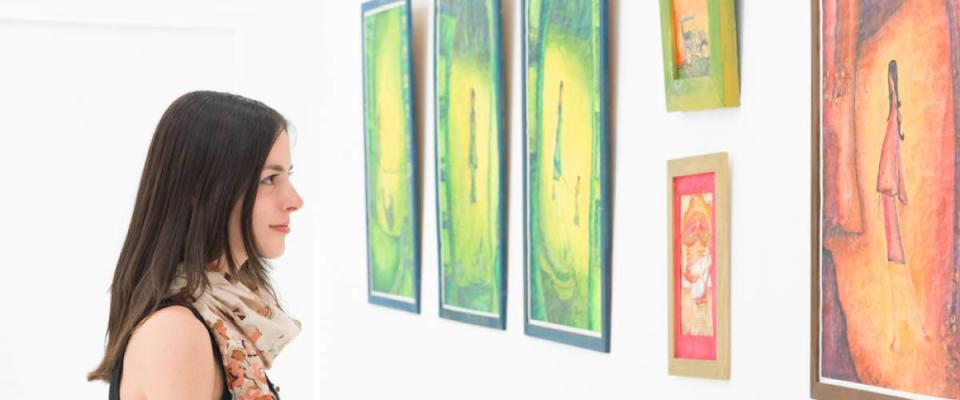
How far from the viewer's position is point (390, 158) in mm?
4438

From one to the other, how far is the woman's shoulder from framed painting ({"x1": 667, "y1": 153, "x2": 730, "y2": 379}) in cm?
121

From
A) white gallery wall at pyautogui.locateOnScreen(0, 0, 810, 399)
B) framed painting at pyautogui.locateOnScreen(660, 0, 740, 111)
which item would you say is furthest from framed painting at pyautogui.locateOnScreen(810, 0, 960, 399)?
white gallery wall at pyautogui.locateOnScreen(0, 0, 810, 399)

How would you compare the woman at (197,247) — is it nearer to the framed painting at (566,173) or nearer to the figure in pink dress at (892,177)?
the figure in pink dress at (892,177)

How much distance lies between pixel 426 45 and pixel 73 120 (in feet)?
5.54

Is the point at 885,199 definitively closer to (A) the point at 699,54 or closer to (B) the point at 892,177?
(B) the point at 892,177

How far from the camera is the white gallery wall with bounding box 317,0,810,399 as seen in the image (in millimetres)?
2562

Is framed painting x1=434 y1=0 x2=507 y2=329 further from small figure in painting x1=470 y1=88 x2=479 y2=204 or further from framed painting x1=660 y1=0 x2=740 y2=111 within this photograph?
framed painting x1=660 y1=0 x2=740 y2=111

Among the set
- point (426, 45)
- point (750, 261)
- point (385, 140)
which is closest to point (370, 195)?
point (385, 140)

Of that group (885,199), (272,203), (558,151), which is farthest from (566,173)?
(272,203)

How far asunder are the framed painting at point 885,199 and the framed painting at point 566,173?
0.78 meters

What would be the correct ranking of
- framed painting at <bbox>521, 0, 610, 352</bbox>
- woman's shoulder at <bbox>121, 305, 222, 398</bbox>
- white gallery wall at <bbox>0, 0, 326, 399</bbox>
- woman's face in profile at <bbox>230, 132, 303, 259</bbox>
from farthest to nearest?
white gallery wall at <bbox>0, 0, 326, 399</bbox>
framed painting at <bbox>521, 0, 610, 352</bbox>
woman's face in profile at <bbox>230, 132, 303, 259</bbox>
woman's shoulder at <bbox>121, 305, 222, 398</bbox>

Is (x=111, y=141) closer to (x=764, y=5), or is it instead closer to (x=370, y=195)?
(x=370, y=195)

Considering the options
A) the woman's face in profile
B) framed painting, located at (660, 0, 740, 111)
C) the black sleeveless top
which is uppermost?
framed painting, located at (660, 0, 740, 111)

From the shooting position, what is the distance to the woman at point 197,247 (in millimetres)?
1916
